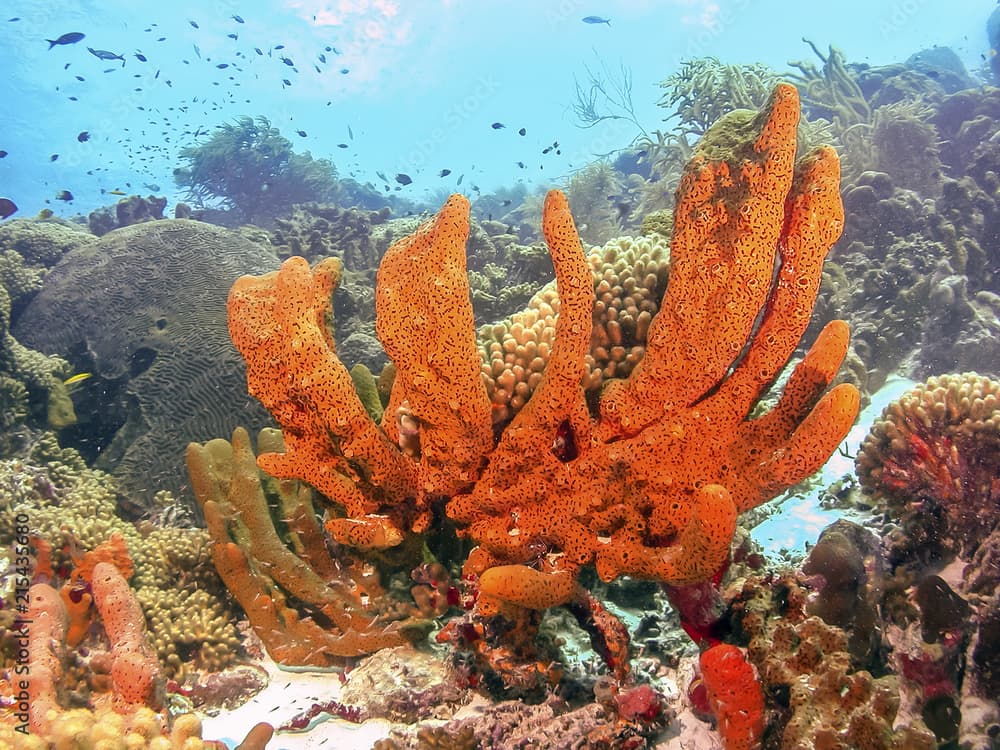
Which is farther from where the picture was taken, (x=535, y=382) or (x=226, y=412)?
(x=226, y=412)

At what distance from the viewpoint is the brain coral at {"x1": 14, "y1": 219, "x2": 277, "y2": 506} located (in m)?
6.68

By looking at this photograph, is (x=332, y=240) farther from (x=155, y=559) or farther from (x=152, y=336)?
(x=155, y=559)

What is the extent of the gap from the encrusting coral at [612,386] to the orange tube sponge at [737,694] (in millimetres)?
→ 465

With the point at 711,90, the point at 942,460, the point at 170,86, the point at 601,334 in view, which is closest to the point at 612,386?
the point at 601,334

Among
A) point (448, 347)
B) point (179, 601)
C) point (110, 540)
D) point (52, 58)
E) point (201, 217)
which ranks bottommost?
point (179, 601)

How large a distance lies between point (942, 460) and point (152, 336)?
8947 mm

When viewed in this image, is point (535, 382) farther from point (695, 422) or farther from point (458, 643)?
point (458, 643)

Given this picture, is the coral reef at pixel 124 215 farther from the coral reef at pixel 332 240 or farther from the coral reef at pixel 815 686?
the coral reef at pixel 815 686

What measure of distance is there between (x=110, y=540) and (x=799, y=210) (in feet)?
16.9

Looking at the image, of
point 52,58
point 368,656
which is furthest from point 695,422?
point 52,58

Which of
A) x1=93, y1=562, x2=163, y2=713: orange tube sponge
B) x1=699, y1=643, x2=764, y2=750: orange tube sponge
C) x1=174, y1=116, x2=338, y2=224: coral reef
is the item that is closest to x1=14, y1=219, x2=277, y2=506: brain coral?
x1=93, y1=562, x2=163, y2=713: orange tube sponge

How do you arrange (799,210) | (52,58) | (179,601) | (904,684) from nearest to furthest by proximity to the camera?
(799,210), (904,684), (179,601), (52,58)

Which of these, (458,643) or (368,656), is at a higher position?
(458,643)

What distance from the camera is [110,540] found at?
167 inches
